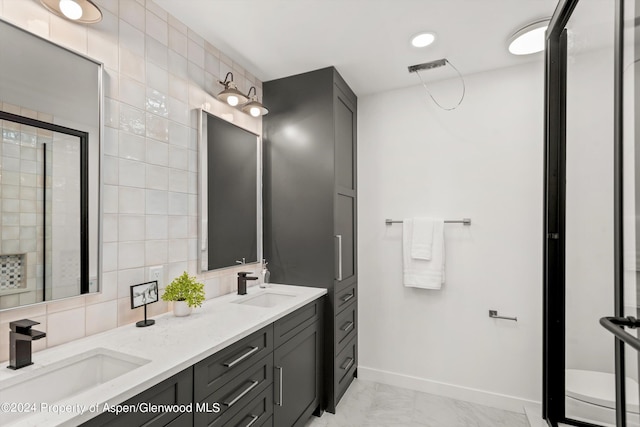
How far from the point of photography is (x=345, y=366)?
2484 mm

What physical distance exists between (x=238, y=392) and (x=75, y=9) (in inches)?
67.9

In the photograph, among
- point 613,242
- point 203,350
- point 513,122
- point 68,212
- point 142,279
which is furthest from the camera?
A: point 513,122

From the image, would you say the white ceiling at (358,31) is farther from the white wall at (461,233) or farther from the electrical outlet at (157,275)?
the electrical outlet at (157,275)

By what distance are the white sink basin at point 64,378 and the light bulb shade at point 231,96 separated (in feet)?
5.08

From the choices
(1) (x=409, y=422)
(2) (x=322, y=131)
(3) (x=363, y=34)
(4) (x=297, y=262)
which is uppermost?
(3) (x=363, y=34)

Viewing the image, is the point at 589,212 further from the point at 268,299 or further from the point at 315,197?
the point at 268,299

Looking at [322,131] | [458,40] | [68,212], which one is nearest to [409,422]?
[322,131]

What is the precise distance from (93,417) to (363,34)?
7.07 ft

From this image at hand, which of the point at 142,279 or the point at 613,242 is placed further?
the point at 142,279

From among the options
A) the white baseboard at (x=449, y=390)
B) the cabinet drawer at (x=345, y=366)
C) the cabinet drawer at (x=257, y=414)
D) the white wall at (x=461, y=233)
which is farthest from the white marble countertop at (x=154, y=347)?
the white baseboard at (x=449, y=390)

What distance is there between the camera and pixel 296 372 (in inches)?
74.9

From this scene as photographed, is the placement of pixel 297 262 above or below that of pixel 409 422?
above

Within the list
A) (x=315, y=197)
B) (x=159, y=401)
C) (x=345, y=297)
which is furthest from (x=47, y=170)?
(x=345, y=297)

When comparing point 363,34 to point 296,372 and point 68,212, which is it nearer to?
point 68,212
